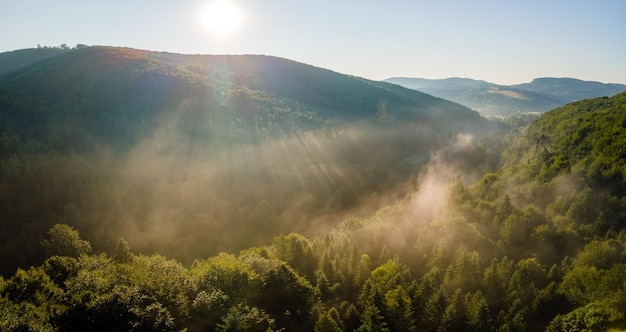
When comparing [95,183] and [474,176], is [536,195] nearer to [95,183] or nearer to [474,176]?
[474,176]

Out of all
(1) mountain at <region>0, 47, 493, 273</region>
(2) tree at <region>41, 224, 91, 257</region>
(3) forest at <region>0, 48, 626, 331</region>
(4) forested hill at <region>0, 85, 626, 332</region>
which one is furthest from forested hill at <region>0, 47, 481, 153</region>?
(2) tree at <region>41, 224, 91, 257</region>

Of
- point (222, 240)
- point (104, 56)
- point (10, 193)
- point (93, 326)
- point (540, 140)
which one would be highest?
point (104, 56)

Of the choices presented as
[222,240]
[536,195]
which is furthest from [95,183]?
[536,195]

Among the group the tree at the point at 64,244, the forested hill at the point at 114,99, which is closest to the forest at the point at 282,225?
the tree at the point at 64,244

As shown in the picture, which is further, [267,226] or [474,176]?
[474,176]

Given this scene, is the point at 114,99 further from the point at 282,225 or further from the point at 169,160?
the point at 282,225

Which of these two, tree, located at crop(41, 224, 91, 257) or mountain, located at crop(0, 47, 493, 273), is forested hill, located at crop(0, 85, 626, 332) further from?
mountain, located at crop(0, 47, 493, 273)

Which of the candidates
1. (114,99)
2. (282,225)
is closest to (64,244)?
(282,225)

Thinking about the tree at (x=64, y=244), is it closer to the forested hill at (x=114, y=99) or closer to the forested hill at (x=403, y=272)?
the forested hill at (x=403, y=272)
